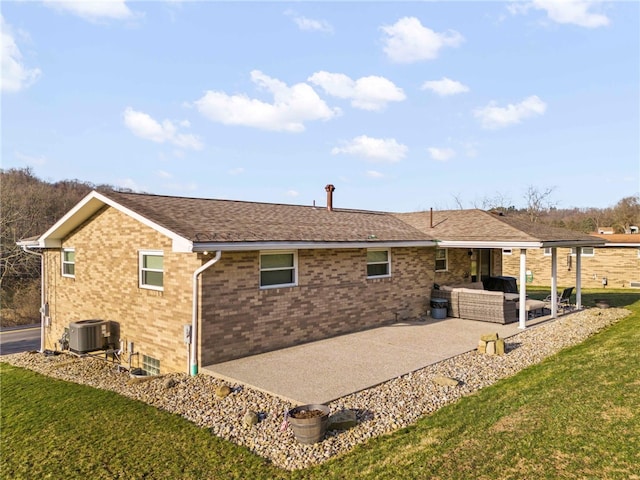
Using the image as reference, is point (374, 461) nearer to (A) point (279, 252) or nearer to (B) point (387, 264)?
(A) point (279, 252)

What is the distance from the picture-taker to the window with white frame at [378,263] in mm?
13461

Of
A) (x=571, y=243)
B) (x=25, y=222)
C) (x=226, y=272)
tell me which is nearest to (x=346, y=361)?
(x=226, y=272)

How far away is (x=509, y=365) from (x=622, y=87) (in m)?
14.0

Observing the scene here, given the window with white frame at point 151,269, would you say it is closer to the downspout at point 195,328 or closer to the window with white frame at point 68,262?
the downspout at point 195,328

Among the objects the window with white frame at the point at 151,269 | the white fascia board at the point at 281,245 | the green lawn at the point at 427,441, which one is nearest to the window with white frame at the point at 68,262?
the window with white frame at the point at 151,269

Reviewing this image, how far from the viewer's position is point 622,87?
16234 millimetres

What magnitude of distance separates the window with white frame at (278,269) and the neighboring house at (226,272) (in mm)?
29

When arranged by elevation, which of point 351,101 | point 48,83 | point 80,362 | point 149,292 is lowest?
point 80,362

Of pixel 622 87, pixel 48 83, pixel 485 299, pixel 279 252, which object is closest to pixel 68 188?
pixel 48 83

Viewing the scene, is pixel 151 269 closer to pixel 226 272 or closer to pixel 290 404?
pixel 226 272

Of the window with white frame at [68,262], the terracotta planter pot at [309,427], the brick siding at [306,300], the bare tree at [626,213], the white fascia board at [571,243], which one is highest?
the bare tree at [626,213]

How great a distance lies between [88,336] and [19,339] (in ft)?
33.3

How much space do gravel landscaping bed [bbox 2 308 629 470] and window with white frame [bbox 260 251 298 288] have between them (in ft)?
9.66

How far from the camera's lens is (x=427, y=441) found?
548 centimetres
